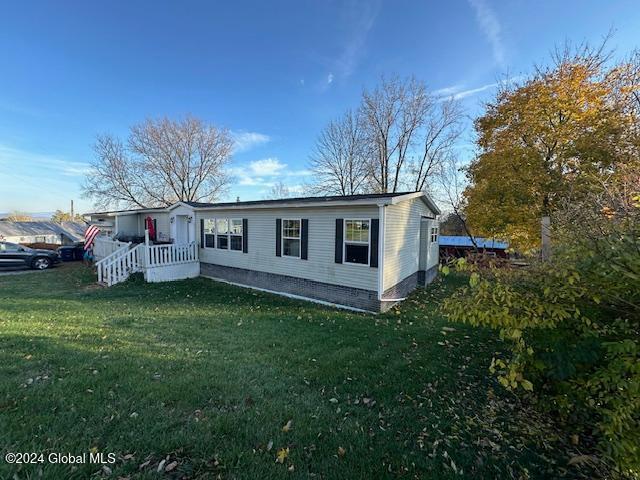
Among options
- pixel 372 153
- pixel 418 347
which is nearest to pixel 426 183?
pixel 372 153

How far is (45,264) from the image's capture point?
14328 millimetres

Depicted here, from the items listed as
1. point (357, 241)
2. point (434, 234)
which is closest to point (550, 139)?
point (434, 234)

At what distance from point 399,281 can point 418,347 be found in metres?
3.81

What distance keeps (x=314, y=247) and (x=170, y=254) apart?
6.50 meters

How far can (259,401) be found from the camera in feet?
10.4

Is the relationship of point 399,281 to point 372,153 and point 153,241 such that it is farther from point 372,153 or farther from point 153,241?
point 372,153

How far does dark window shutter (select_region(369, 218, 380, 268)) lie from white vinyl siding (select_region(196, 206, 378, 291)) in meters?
0.17

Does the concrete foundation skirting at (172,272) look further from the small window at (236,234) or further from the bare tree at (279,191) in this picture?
the bare tree at (279,191)

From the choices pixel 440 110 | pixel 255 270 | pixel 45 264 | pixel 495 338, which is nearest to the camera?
pixel 495 338

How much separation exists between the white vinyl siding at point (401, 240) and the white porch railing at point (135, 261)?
8.69 meters

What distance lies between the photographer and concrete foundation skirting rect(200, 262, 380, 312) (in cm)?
774

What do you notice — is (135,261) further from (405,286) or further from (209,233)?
(405,286)

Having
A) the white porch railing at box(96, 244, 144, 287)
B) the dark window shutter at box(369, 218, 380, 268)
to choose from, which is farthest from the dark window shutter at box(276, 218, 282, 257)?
the white porch railing at box(96, 244, 144, 287)

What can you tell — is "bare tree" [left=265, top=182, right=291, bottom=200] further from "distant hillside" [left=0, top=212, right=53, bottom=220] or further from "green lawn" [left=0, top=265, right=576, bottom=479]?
"distant hillside" [left=0, top=212, right=53, bottom=220]
